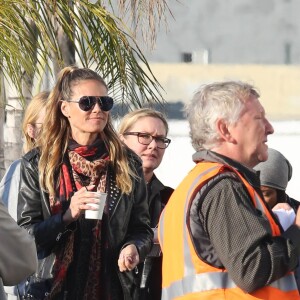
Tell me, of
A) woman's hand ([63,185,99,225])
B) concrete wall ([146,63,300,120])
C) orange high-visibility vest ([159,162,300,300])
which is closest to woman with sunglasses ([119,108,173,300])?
woman's hand ([63,185,99,225])

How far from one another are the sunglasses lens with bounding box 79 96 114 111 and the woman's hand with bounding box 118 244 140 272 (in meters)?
0.75

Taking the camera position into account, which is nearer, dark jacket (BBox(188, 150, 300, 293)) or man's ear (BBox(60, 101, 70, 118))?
dark jacket (BBox(188, 150, 300, 293))

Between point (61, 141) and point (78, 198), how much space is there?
530mm

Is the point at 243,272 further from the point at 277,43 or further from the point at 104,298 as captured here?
the point at 277,43

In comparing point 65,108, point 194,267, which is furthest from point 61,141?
point 194,267

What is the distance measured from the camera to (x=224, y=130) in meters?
4.16

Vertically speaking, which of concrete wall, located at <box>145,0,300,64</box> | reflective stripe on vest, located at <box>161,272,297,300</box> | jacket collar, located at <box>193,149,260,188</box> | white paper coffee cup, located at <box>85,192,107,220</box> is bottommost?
reflective stripe on vest, located at <box>161,272,297,300</box>

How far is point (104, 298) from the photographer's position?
17.6ft

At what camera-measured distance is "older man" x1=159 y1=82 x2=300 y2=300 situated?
388cm

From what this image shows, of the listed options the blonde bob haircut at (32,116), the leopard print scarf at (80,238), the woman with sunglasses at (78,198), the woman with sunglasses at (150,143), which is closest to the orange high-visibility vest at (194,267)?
the woman with sunglasses at (78,198)

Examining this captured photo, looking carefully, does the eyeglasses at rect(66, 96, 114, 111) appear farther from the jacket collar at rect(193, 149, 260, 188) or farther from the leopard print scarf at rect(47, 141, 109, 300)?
the jacket collar at rect(193, 149, 260, 188)

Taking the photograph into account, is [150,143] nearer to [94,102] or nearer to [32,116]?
[32,116]

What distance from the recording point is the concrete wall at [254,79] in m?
20.8

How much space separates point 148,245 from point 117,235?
179 mm
